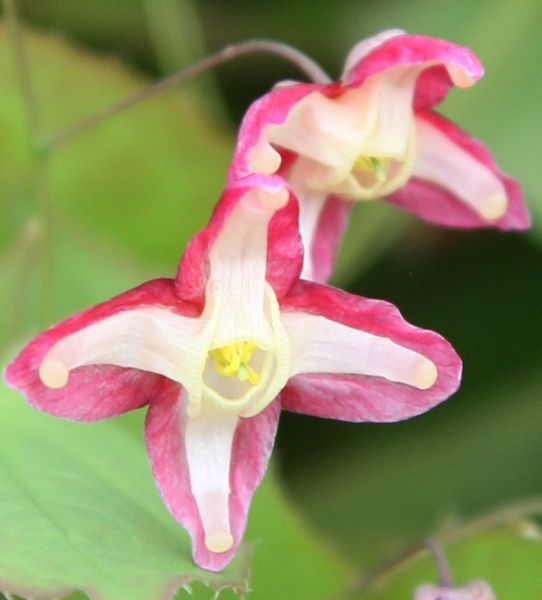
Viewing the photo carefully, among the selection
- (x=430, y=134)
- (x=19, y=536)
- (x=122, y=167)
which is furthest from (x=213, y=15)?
(x=19, y=536)

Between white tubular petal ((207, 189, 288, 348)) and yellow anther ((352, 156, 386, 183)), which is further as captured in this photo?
yellow anther ((352, 156, 386, 183))

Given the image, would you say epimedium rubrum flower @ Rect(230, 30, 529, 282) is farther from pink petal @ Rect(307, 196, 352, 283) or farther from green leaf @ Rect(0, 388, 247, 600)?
green leaf @ Rect(0, 388, 247, 600)

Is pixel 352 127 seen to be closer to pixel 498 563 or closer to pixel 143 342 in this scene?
pixel 143 342

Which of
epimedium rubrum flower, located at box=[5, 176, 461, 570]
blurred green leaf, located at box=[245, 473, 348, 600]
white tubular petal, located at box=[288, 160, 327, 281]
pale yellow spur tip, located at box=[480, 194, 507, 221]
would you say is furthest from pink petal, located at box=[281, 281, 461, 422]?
blurred green leaf, located at box=[245, 473, 348, 600]

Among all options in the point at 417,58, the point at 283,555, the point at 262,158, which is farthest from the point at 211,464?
the point at 283,555

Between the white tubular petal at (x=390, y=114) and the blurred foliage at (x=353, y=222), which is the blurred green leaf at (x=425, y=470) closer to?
the blurred foliage at (x=353, y=222)

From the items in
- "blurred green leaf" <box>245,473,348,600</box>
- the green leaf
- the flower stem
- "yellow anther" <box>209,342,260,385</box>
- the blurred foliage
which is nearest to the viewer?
the green leaf
